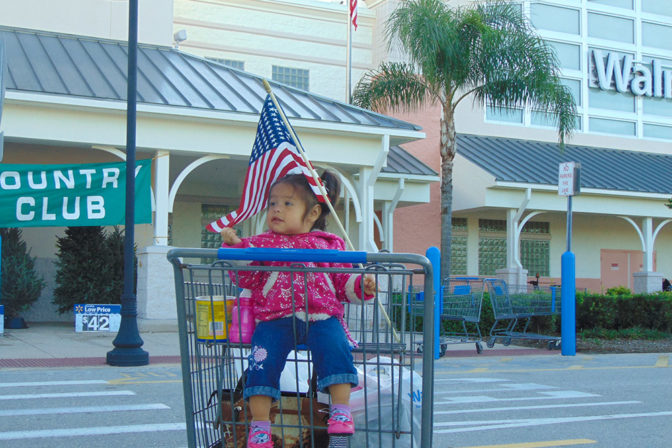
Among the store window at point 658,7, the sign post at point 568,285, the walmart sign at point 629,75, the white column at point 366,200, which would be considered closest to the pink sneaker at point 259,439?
the sign post at point 568,285

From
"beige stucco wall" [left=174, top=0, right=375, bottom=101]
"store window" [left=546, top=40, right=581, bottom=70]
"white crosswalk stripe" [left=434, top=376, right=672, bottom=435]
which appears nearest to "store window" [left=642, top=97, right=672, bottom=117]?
"store window" [left=546, top=40, right=581, bottom=70]

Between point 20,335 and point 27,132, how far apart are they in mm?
3898

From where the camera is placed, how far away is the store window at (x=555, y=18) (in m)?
31.0

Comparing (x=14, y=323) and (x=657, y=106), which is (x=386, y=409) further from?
(x=657, y=106)

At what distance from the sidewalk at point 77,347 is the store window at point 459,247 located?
11.1 metres

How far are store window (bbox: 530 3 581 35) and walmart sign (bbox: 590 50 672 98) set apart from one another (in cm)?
142

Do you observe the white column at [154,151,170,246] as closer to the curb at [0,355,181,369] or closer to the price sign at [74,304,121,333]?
the price sign at [74,304,121,333]

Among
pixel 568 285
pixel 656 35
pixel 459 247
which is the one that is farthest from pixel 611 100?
pixel 568 285

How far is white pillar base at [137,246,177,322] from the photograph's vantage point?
52.5 ft

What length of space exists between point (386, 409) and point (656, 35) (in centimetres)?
3509

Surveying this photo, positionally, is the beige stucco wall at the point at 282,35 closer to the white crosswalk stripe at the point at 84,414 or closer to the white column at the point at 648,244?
the white column at the point at 648,244

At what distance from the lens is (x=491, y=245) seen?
28406 mm

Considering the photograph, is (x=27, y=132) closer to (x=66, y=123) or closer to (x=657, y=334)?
(x=66, y=123)

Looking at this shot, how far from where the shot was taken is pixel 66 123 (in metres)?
15.7
